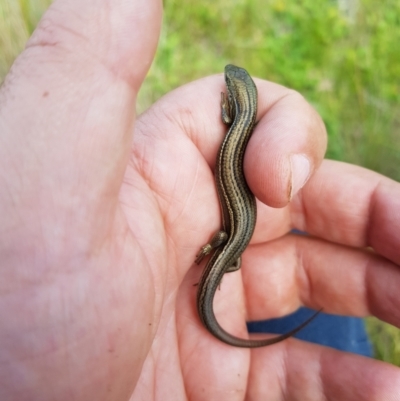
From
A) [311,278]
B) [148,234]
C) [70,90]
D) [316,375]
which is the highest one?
[70,90]

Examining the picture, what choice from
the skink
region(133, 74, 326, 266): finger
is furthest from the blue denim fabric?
region(133, 74, 326, 266): finger

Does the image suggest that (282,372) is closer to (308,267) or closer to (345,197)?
(308,267)

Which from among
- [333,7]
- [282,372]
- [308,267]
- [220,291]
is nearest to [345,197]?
[308,267]

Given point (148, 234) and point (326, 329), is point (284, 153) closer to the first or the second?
point (148, 234)

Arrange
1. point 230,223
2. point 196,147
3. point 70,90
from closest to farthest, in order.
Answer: point 70,90 < point 196,147 < point 230,223

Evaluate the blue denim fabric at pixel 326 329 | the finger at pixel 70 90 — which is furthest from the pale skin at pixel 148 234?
the blue denim fabric at pixel 326 329

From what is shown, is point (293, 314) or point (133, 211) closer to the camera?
point (133, 211)

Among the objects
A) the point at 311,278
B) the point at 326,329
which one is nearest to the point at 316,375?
the point at 311,278
